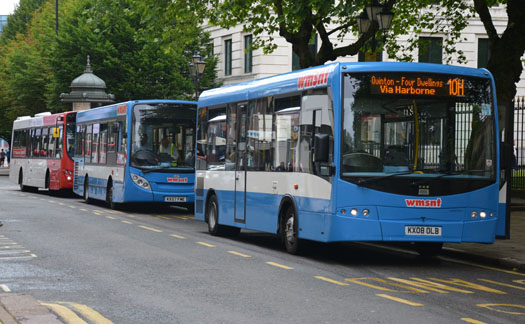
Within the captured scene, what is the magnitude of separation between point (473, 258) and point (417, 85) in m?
2.96

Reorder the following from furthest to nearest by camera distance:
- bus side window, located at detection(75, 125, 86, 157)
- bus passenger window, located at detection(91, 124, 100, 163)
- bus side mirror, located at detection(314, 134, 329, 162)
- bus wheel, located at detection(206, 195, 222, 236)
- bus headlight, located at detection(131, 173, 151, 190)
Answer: bus side window, located at detection(75, 125, 86, 157), bus passenger window, located at detection(91, 124, 100, 163), bus headlight, located at detection(131, 173, 151, 190), bus wheel, located at detection(206, 195, 222, 236), bus side mirror, located at detection(314, 134, 329, 162)

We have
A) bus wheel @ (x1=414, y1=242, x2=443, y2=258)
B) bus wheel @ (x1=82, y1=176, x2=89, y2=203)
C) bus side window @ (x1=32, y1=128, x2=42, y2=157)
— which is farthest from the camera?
bus side window @ (x1=32, y1=128, x2=42, y2=157)

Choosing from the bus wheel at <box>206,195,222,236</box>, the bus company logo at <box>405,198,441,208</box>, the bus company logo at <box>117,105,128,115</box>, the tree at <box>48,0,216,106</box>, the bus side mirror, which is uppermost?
the tree at <box>48,0,216,106</box>

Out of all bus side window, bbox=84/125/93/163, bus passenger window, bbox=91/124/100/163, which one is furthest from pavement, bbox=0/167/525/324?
bus side window, bbox=84/125/93/163

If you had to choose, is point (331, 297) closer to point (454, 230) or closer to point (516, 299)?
point (516, 299)

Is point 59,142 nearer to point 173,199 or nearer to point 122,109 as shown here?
point 122,109

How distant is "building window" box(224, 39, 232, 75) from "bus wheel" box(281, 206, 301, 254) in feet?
123

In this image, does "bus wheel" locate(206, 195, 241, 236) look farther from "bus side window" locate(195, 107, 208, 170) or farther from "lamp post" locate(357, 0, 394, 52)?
"lamp post" locate(357, 0, 394, 52)

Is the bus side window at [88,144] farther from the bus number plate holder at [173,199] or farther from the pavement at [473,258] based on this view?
the pavement at [473,258]

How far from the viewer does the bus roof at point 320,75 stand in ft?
45.6

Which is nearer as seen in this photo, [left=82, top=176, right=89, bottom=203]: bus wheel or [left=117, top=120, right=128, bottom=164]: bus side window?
[left=117, top=120, right=128, bottom=164]: bus side window

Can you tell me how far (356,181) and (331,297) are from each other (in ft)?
11.5

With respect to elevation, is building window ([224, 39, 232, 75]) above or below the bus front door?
above

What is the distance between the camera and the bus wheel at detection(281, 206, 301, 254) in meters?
15.2
